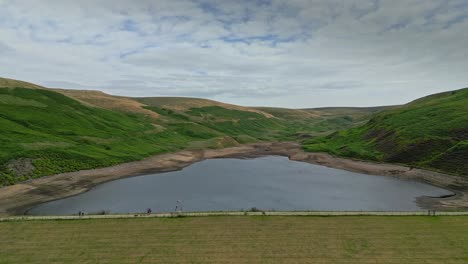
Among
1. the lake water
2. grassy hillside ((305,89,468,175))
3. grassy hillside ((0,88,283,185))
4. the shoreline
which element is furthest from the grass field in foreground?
grassy hillside ((305,89,468,175))

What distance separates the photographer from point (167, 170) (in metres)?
110

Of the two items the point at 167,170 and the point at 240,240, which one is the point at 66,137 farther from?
the point at 240,240

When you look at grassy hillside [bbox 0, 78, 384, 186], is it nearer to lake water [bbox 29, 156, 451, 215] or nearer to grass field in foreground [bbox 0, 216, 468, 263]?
lake water [bbox 29, 156, 451, 215]

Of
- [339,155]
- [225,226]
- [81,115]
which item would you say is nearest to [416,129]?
[339,155]

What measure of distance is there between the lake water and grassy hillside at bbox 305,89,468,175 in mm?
16558

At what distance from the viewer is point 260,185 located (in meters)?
86.6

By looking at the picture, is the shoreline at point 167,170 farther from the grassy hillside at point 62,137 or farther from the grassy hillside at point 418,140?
the grassy hillside at point 418,140

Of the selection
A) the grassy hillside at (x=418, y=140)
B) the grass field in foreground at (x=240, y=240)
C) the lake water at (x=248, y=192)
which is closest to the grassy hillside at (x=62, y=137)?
the lake water at (x=248, y=192)

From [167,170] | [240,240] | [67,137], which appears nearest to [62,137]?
[67,137]

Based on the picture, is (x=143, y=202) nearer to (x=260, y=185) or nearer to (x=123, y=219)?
(x=123, y=219)

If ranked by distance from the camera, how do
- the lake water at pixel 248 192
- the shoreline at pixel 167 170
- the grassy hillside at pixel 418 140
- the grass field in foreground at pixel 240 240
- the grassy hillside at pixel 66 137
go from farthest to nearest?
the grassy hillside at pixel 418 140 < the grassy hillside at pixel 66 137 < the shoreline at pixel 167 170 < the lake water at pixel 248 192 < the grass field in foreground at pixel 240 240

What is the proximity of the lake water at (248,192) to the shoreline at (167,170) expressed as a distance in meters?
3.35

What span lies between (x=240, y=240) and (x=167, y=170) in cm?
7045

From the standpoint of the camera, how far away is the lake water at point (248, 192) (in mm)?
65375
